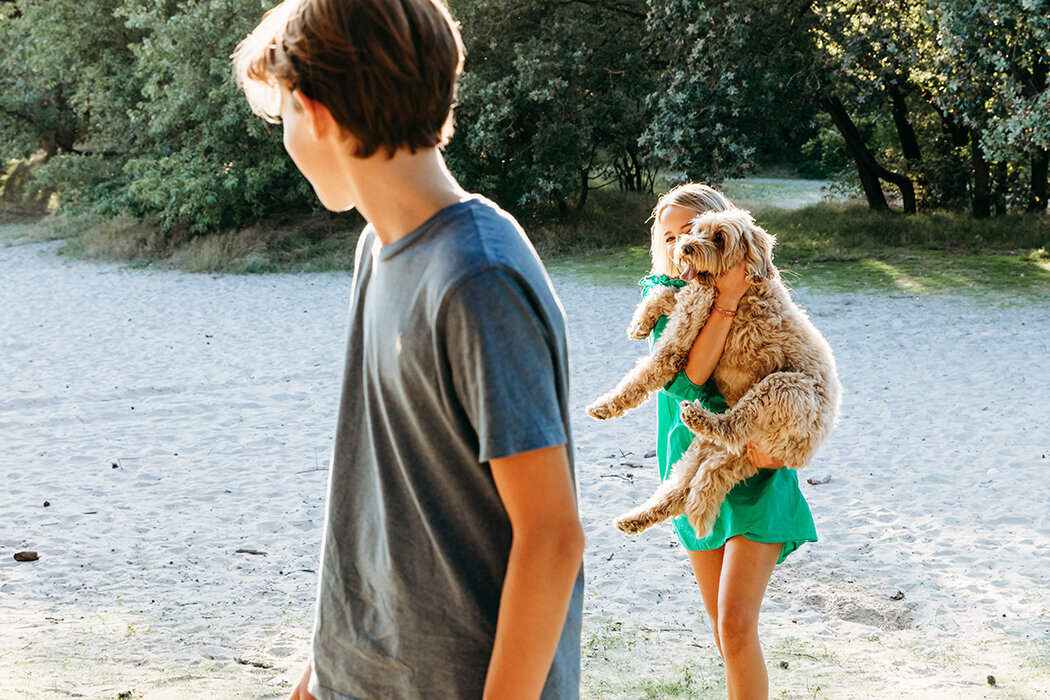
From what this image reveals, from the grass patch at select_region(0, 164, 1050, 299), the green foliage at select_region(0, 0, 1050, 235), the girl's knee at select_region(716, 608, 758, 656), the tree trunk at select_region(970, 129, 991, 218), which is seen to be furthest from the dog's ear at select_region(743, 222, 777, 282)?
the tree trunk at select_region(970, 129, 991, 218)

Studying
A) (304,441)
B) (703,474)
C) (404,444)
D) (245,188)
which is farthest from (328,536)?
(245,188)

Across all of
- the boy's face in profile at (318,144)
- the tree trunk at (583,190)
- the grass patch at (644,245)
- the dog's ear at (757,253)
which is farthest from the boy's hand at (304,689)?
the tree trunk at (583,190)

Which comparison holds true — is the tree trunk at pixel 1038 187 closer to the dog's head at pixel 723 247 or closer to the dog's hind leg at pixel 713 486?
the dog's head at pixel 723 247

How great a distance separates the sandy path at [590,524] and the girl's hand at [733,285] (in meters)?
1.75

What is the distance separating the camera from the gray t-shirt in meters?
1.12

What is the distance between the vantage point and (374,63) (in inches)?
46.6

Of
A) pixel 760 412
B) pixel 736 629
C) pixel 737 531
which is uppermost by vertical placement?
pixel 760 412

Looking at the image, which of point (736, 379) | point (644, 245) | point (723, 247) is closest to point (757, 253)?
point (723, 247)

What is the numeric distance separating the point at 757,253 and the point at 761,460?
0.66 m

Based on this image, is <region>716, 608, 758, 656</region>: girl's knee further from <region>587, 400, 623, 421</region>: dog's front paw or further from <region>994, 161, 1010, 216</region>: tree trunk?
<region>994, 161, 1010, 216</region>: tree trunk

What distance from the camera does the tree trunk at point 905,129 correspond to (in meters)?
20.5

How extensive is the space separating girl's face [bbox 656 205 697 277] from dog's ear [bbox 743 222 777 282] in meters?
0.34

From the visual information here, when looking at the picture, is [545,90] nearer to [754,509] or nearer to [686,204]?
[686,204]

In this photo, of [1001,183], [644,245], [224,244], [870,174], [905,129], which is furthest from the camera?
[905,129]
